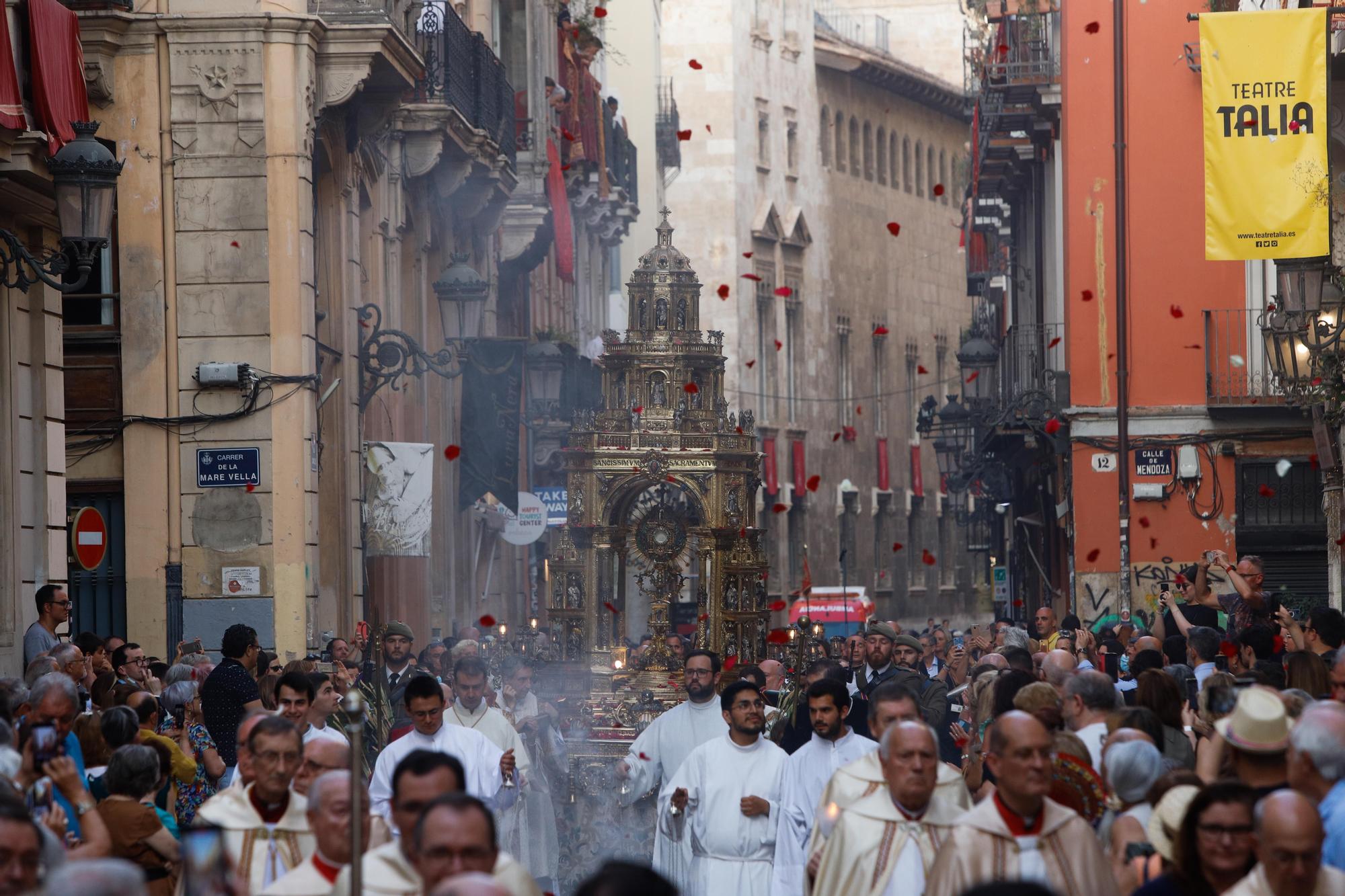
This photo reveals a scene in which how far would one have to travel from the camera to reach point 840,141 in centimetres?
6356

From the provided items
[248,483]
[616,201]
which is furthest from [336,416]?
[616,201]

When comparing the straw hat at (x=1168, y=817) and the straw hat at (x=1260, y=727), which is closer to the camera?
the straw hat at (x=1168, y=817)

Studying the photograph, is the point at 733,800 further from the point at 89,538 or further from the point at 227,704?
the point at 89,538

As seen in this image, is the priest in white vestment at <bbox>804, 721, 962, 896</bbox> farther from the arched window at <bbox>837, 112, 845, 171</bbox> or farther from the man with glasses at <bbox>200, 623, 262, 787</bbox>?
the arched window at <bbox>837, 112, 845, 171</bbox>

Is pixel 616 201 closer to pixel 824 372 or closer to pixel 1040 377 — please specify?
pixel 1040 377

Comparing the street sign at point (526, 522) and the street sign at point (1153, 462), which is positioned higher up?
the street sign at point (1153, 462)

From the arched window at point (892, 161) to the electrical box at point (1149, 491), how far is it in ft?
134

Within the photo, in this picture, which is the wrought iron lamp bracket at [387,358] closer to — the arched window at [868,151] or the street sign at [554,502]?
the street sign at [554,502]

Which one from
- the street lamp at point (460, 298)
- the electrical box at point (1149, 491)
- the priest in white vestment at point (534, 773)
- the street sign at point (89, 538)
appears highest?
the street lamp at point (460, 298)

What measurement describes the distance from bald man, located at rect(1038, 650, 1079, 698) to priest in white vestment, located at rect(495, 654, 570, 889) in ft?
8.93

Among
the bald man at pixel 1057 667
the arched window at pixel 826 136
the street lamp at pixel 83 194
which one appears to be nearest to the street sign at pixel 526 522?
the street lamp at pixel 83 194

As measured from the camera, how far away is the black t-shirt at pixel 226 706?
473 inches

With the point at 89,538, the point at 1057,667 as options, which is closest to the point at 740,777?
the point at 1057,667

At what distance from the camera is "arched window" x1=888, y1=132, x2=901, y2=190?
6669cm
